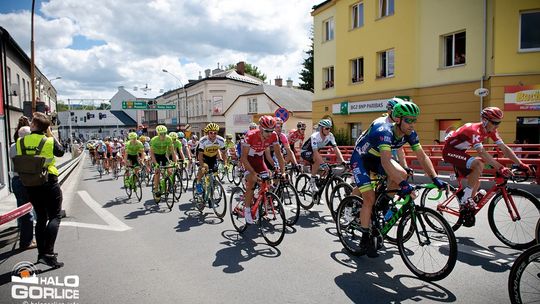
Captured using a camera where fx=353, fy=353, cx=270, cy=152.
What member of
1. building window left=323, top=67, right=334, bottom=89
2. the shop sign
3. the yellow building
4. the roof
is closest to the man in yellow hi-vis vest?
the yellow building

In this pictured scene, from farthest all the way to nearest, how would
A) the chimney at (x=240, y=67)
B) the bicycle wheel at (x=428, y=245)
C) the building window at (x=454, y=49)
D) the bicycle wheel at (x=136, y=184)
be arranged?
1. the chimney at (x=240, y=67)
2. the building window at (x=454, y=49)
3. the bicycle wheel at (x=136, y=184)
4. the bicycle wheel at (x=428, y=245)

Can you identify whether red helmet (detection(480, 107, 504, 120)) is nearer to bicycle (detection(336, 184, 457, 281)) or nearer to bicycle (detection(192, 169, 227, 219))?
bicycle (detection(336, 184, 457, 281))

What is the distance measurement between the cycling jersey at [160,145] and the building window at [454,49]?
13.5 meters

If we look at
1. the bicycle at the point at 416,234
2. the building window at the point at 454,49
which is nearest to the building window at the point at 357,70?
the building window at the point at 454,49

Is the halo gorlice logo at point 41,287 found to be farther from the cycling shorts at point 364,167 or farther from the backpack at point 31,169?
the cycling shorts at point 364,167

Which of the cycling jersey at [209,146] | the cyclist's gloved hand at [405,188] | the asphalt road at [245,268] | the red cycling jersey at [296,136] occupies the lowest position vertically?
the asphalt road at [245,268]

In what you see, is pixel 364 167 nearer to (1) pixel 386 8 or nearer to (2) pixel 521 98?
(2) pixel 521 98

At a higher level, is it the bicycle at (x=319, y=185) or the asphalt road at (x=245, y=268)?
the bicycle at (x=319, y=185)

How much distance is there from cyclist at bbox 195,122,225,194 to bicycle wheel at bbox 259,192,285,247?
2646 mm

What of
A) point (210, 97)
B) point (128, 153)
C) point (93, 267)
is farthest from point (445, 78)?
point (210, 97)

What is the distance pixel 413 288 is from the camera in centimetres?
389

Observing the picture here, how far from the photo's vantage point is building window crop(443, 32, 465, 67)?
1578cm

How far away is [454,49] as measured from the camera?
16031mm

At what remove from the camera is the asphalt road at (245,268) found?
12.5 ft
